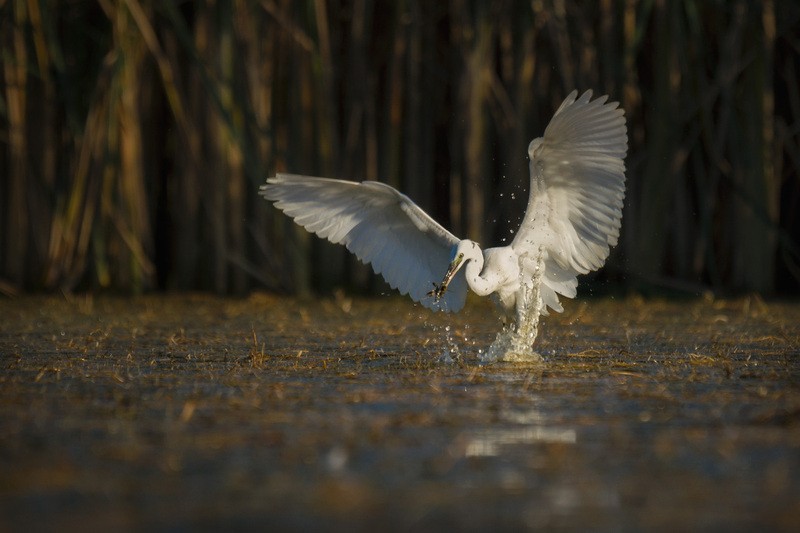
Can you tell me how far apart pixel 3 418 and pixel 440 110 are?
18.8 ft

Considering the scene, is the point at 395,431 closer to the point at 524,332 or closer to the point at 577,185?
the point at 524,332

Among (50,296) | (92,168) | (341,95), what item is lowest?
(50,296)

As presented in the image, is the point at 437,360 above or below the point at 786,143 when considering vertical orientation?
below

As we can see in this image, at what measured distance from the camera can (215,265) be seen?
8977 mm

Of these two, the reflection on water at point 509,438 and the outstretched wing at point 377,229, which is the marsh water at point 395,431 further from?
the outstretched wing at point 377,229

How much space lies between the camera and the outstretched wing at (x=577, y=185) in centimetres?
602

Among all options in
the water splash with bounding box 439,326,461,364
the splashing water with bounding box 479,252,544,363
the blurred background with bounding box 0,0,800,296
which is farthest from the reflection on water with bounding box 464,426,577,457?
the blurred background with bounding box 0,0,800,296

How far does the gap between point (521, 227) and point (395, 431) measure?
270 cm

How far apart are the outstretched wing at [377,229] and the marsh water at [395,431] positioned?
300mm

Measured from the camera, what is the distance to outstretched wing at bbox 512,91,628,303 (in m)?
6.02

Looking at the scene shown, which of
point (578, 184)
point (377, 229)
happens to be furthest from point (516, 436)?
point (377, 229)

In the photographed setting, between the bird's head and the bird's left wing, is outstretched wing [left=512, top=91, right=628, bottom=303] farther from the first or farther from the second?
the bird's head

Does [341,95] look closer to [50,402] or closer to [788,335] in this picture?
[788,335]

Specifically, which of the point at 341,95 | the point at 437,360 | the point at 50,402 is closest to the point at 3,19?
the point at 341,95
